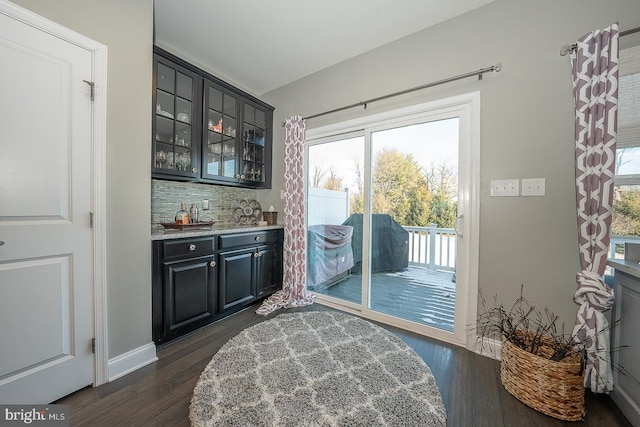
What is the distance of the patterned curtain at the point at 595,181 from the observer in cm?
135

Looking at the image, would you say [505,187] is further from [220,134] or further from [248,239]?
[220,134]

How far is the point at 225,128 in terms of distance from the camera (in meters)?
2.59

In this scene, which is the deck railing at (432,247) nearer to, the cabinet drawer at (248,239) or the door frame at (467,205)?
the door frame at (467,205)

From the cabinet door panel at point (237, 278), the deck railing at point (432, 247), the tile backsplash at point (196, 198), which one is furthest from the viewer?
the tile backsplash at point (196, 198)

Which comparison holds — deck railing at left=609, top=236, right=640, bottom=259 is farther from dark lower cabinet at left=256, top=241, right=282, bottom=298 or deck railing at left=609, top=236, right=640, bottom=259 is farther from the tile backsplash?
the tile backsplash

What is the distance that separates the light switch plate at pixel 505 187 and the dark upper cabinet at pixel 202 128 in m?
2.49

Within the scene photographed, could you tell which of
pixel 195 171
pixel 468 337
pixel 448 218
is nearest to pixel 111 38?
pixel 195 171

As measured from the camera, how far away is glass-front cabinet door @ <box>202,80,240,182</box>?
2.41m

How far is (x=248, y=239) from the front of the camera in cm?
256

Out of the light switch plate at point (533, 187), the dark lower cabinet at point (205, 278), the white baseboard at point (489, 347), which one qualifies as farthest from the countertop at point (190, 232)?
the light switch plate at point (533, 187)

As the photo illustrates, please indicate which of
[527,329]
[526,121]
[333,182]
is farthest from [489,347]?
[333,182]

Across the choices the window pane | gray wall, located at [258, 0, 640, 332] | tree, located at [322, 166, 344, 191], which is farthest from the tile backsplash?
the window pane

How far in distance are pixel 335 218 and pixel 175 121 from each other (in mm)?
1893

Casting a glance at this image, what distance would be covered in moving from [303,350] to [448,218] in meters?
1.65
